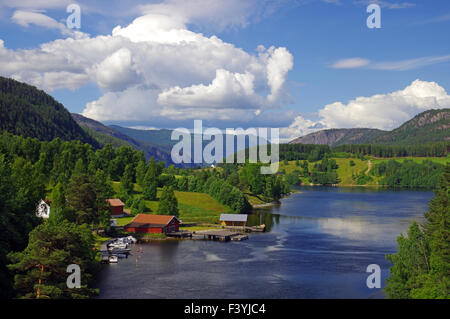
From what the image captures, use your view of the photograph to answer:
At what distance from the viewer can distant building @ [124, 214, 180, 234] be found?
10006cm

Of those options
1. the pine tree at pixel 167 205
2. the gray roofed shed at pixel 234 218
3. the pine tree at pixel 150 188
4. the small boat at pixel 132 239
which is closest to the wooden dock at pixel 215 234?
the gray roofed shed at pixel 234 218

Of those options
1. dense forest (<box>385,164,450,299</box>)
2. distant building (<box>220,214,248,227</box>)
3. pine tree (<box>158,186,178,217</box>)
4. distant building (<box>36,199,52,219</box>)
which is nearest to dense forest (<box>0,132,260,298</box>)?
pine tree (<box>158,186,178,217</box>)

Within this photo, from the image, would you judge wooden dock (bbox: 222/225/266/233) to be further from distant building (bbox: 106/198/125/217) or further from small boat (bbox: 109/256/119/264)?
small boat (bbox: 109/256/119/264)

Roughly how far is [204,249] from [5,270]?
44.9 meters

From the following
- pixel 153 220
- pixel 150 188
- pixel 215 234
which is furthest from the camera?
pixel 150 188

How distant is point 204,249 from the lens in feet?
279

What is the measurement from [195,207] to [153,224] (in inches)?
1425

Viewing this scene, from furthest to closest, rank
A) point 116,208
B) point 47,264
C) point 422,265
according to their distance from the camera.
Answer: point 116,208
point 422,265
point 47,264

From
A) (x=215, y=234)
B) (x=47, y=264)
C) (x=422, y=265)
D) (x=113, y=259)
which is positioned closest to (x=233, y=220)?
(x=215, y=234)

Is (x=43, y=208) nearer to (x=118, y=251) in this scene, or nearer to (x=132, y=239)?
(x=132, y=239)

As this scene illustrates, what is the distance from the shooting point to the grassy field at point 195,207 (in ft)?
409

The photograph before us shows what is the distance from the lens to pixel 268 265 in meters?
69.8
